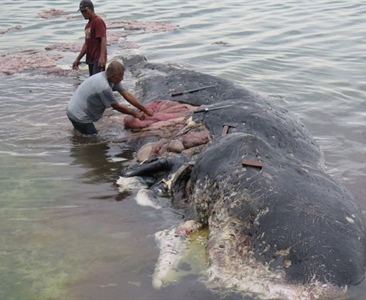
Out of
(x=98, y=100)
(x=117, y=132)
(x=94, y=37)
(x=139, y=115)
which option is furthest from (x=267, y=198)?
→ (x=94, y=37)

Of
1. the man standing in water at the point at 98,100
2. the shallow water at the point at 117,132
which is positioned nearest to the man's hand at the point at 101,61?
the shallow water at the point at 117,132

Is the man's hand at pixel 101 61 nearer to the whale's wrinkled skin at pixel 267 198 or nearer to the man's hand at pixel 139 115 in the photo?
the man's hand at pixel 139 115

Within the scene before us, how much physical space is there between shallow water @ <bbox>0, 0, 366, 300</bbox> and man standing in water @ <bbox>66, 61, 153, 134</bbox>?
0.32 m

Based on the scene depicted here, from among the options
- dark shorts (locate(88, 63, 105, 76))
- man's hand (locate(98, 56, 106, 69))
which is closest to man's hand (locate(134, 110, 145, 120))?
man's hand (locate(98, 56, 106, 69))

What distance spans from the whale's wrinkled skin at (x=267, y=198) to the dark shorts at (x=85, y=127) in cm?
162

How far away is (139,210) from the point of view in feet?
22.2

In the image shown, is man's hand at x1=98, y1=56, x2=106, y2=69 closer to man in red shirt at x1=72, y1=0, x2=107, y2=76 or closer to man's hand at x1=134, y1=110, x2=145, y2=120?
man in red shirt at x1=72, y1=0, x2=107, y2=76

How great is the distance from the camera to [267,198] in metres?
5.33

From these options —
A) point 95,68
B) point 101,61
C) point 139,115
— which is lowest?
point 139,115

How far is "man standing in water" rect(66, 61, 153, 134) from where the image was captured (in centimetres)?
888

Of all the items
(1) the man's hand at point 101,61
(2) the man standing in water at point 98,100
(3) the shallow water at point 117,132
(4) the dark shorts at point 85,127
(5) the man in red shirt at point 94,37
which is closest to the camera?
(3) the shallow water at point 117,132

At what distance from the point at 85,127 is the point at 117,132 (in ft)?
1.88

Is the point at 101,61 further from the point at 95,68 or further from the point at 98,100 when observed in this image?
the point at 98,100

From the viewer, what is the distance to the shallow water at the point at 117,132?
5.46 meters
